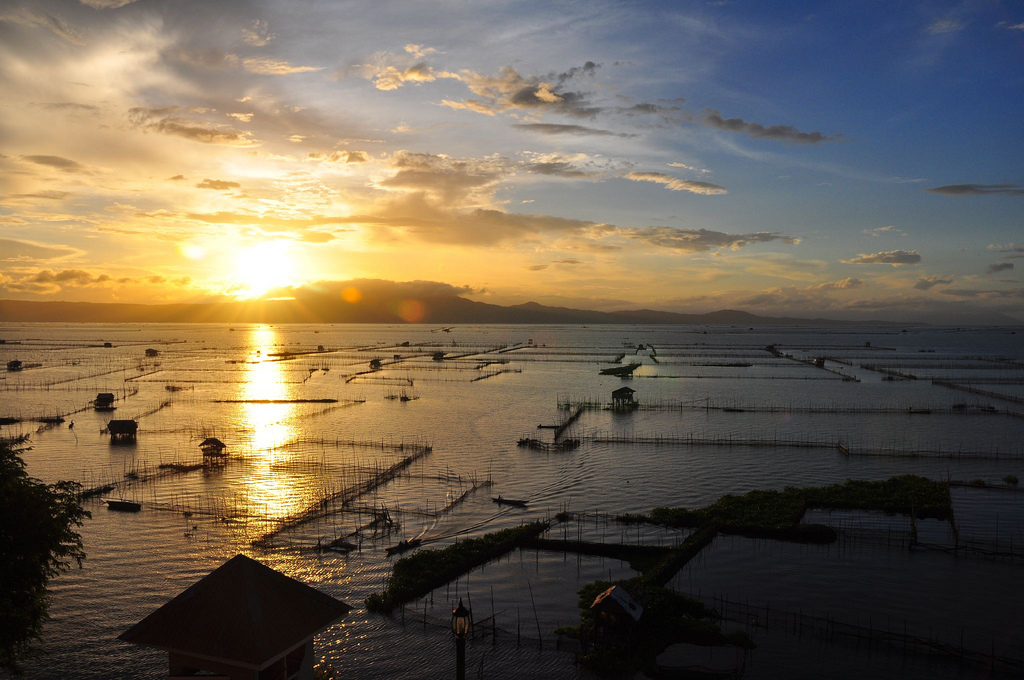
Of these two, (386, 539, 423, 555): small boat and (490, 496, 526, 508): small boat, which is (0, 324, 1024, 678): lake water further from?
(490, 496, 526, 508): small boat

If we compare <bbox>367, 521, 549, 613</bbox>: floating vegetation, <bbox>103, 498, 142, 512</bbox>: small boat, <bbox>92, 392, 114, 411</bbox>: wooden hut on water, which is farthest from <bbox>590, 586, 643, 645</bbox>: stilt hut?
<bbox>92, 392, 114, 411</bbox>: wooden hut on water

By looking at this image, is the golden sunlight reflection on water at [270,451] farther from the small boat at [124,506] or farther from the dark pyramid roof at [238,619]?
the dark pyramid roof at [238,619]

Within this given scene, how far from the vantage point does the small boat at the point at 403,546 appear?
70.6 feet

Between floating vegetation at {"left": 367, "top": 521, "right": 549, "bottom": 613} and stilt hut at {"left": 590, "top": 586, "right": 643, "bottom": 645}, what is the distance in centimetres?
546

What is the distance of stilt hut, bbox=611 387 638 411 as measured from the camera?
177 ft

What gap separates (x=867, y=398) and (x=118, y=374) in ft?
270

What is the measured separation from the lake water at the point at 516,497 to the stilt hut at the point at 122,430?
1448mm

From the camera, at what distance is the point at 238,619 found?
30.9 feet

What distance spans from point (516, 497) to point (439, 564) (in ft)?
28.2

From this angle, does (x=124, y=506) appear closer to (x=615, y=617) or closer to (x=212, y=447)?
(x=212, y=447)

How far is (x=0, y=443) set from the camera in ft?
42.2

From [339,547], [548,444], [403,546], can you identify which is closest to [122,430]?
[339,547]

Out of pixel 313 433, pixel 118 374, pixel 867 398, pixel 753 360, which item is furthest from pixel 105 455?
pixel 753 360

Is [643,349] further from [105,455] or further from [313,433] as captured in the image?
[105,455]
